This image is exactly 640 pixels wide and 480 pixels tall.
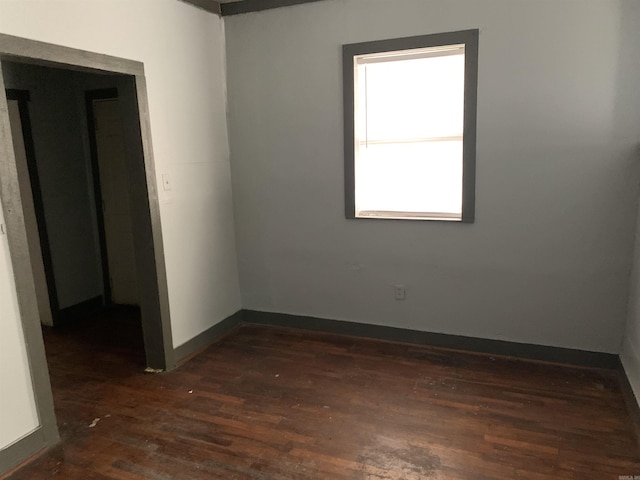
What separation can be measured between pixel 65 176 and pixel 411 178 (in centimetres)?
317

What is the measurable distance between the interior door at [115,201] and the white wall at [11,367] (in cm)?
221

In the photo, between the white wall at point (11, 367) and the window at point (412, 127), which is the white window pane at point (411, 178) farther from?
the white wall at point (11, 367)

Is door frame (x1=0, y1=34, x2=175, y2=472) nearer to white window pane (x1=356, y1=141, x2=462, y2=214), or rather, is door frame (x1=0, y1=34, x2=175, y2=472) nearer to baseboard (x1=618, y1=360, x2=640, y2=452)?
white window pane (x1=356, y1=141, x2=462, y2=214)

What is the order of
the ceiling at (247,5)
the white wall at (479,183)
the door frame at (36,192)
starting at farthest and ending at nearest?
the door frame at (36,192) < the ceiling at (247,5) < the white wall at (479,183)

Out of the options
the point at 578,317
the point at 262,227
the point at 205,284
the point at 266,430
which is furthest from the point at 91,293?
the point at 578,317

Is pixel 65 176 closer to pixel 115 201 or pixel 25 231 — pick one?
pixel 115 201

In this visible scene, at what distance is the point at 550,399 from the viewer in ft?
9.43

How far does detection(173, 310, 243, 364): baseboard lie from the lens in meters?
3.55

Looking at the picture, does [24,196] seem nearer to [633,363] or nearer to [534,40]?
[534,40]

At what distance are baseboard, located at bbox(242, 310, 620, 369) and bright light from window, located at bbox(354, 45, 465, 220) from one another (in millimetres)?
914

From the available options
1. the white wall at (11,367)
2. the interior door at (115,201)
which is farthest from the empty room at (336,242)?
the interior door at (115,201)

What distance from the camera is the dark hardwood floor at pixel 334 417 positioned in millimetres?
2338

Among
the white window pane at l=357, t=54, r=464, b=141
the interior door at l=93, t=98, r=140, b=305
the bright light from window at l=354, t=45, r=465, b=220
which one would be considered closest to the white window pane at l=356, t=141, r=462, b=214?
the bright light from window at l=354, t=45, r=465, b=220

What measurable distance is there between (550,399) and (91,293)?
4.10 meters
